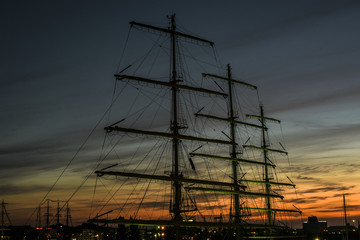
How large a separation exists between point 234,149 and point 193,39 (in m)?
21.2

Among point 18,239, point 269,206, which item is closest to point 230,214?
point 269,206

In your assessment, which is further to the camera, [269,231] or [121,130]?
[269,231]

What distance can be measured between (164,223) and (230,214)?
64.5 feet

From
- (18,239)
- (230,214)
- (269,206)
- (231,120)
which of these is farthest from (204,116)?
(18,239)

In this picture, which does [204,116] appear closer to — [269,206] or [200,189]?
[200,189]

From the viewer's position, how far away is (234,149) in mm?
63938

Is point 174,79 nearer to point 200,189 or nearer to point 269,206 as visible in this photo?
point 200,189

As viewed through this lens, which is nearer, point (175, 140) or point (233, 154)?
point (175, 140)

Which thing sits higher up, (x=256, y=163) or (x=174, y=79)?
(x=174, y=79)

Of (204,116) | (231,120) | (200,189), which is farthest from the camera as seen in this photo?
(231,120)

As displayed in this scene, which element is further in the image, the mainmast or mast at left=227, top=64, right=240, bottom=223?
mast at left=227, top=64, right=240, bottom=223

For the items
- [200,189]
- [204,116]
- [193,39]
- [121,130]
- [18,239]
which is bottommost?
[18,239]

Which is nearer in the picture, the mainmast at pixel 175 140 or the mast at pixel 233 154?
the mainmast at pixel 175 140

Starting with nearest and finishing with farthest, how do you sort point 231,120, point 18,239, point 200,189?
point 200,189 → point 231,120 → point 18,239
